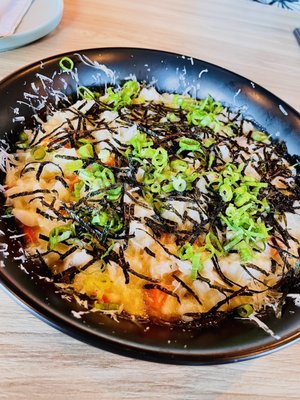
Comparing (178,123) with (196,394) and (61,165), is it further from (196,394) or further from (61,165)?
(196,394)

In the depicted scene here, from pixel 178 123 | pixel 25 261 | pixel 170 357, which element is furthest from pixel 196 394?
pixel 178 123

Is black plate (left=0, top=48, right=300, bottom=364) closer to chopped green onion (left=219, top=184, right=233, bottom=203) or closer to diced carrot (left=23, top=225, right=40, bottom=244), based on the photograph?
diced carrot (left=23, top=225, right=40, bottom=244)

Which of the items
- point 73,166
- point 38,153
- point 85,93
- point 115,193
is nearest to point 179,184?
point 115,193

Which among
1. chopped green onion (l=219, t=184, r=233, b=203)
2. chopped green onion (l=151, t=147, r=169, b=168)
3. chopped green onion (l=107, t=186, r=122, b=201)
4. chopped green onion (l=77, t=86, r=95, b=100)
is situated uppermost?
chopped green onion (l=77, t=86, r=95, b=100)

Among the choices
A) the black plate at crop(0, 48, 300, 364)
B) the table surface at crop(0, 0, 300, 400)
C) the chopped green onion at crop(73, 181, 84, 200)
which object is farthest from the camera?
the chopped green onion at crop(73, 181, 84, 200)

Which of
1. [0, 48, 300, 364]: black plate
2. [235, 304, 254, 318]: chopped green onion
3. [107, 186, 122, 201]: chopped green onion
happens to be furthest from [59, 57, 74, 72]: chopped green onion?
[235, 304, 254, 318]: chopped green onion

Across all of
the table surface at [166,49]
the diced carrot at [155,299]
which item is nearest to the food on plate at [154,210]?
the diced carrot at [155,299]
